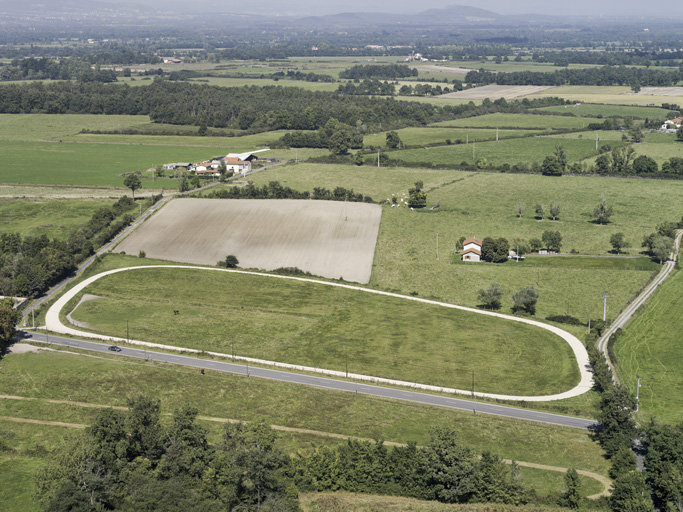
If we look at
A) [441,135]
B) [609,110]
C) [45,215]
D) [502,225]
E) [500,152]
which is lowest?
[502,225]

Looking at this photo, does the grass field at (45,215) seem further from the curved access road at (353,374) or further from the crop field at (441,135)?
the crop field at (441,135)

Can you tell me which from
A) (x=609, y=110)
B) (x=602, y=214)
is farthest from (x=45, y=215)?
(x=609, y=110)

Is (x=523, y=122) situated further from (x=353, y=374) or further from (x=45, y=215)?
(x=353, y=374)

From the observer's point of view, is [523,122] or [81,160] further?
[523,122]

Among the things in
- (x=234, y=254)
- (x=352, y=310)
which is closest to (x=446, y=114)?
(x=234, y=254)

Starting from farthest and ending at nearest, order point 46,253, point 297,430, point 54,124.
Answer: point 54,124, point 46,253, point 297,430

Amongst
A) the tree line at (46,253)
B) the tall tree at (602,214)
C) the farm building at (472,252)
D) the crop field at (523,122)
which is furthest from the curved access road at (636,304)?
the crop field at (523,122)

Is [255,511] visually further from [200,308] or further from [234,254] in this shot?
[234,254]
